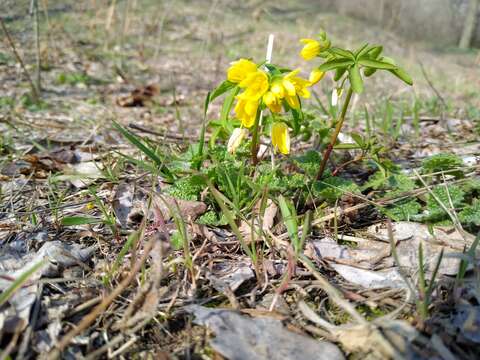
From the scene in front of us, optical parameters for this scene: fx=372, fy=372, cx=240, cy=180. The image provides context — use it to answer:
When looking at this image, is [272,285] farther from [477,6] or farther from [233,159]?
[477,6]

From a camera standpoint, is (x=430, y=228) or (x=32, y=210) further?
(x=32, y=210)

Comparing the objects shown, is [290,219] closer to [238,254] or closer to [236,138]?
[238,254]

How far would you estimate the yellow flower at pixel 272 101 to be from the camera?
1.35m

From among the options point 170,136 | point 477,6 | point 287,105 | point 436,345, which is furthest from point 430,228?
point 477,6

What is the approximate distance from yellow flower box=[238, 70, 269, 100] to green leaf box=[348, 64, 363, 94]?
0.31 metres

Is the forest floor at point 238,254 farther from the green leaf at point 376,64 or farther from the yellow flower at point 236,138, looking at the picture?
the green leaf at point 376,64

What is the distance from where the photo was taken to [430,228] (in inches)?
55.6

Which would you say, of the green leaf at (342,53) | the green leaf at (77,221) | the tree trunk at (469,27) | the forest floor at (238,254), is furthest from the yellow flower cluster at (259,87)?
the tree trunk at (469,27)

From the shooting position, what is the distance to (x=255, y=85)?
4.47 feet

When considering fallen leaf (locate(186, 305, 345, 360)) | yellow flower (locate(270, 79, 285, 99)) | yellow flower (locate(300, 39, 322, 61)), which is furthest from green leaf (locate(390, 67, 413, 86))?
fallen leaf (locate(186, 305, 345, 360))

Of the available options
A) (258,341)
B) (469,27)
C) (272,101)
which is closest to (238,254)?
(258,341)

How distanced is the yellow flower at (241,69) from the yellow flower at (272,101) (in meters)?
0.10

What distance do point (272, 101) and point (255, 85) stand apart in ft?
0.28

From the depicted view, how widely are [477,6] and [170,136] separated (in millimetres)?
17908
